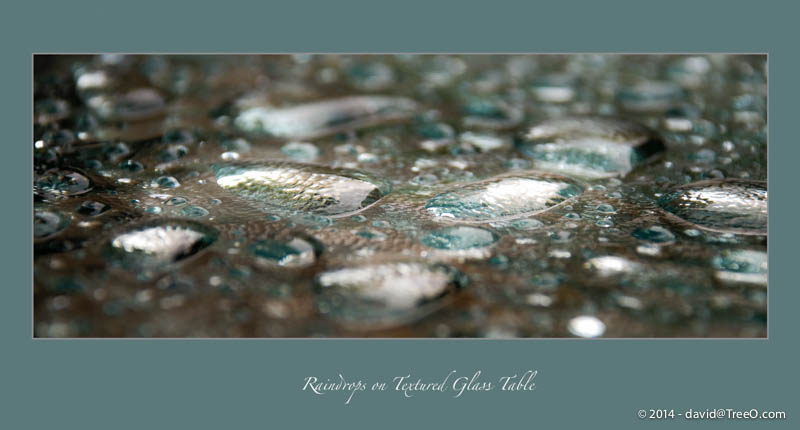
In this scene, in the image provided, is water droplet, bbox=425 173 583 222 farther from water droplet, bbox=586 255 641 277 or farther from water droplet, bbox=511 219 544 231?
water droplet, bbox=586 255 641 277

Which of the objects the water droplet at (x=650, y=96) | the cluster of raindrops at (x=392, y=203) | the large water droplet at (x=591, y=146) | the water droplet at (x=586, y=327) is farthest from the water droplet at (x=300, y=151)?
the water droplet at (x=650, y=96)

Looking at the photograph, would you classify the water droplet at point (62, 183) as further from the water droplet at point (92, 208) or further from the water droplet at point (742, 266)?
the water droplet at point (742, 266)

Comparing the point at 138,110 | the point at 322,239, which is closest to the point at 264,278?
the point at 322,239

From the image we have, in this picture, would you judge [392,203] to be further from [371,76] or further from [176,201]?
[371,76]

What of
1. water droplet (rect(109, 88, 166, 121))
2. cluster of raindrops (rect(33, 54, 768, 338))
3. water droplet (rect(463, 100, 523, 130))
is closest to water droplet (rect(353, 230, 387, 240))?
cluster of raindrops (rect(33, 54, 768, 338))

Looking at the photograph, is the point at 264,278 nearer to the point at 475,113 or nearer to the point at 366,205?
the point at 366,205

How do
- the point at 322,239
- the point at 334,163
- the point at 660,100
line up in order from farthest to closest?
the point at 660,100 < the point at 334,163 < the point at 322,239
